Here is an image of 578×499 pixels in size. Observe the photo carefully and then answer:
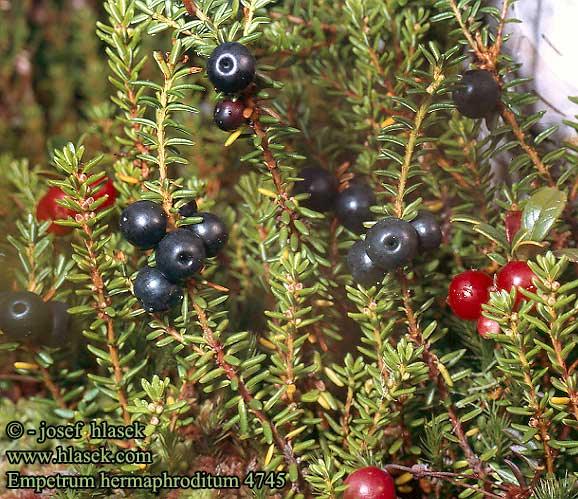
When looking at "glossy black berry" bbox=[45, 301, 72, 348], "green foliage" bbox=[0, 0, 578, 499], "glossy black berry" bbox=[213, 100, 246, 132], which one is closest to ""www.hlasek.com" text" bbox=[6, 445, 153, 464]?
"green foliage" bbox=[0, 0, 578, 499]

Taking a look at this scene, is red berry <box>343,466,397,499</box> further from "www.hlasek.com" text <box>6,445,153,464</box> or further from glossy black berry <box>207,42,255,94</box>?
glossy black berry <box>207,42,255,94</box>

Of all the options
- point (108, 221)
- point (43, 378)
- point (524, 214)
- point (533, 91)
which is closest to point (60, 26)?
point (108, 221)

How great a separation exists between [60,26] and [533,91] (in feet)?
5.61

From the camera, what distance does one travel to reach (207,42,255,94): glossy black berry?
0.98 m

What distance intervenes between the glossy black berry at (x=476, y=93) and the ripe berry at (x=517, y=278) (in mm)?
308

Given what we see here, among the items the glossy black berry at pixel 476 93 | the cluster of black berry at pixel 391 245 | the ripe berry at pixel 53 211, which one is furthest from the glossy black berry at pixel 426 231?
the ripe berry at pixel 53 211

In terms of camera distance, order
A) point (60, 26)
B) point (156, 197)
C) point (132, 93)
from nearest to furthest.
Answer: point (156, 197), point (132, 93), point (60, 26)

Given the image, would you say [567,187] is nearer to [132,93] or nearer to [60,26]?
[132,93]

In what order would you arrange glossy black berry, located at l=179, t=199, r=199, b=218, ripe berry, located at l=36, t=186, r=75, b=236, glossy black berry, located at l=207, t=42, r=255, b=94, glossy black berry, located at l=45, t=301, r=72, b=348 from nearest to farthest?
glossy black berry, located at l=207, t=42, r=255, b=94 → glossy black berry, located at l=179, t=199, r=199, b=218 → glossy black berry, located at l=45, t=301, r=72, b=348 → ripe berry, located at l=36, t=186, r=75, b=236

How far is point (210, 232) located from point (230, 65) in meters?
0.26

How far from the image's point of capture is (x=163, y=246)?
3.30 ft

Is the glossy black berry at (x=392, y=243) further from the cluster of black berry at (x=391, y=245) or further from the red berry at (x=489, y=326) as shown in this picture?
the red berry at (x=489, y=326)

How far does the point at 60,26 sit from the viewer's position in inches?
90.1

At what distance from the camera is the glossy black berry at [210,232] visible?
3.47ft
